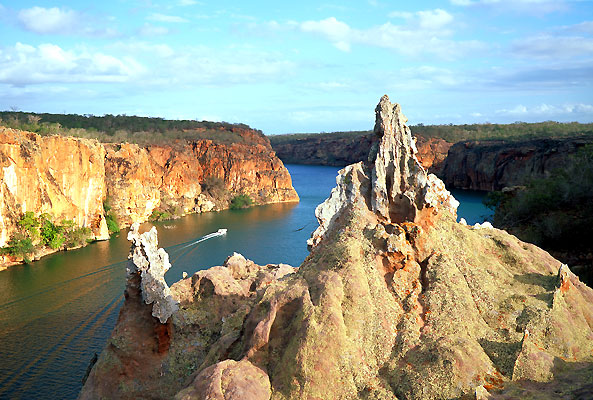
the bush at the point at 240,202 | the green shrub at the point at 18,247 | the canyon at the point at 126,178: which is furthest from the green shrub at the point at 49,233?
the bush at the point at 240,202

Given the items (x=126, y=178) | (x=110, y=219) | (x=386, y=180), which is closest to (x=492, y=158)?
(x=126, y=178)

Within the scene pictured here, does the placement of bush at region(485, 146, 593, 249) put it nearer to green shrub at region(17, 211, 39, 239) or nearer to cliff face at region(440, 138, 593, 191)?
cliff face at region(440, 138, 593, 191)

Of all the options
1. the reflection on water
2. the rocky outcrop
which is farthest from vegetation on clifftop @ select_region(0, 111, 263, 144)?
the rocky outcrop

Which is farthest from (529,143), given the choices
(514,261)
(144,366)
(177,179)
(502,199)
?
(144,366)

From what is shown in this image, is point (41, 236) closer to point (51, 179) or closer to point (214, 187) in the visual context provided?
point (51, 179)

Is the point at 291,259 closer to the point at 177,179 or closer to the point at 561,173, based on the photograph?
the point at 561,173
